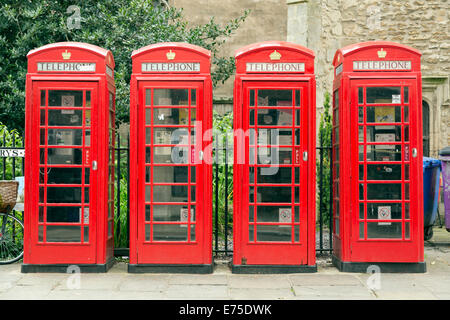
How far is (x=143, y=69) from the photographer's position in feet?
20.7

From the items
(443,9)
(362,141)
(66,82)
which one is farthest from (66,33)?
(443,9)

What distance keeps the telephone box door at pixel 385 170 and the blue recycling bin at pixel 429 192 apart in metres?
2.41

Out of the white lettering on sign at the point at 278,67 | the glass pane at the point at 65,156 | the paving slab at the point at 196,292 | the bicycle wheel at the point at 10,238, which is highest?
the white lettering on sign at the point at 278,67

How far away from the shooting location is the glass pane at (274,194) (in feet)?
21.0

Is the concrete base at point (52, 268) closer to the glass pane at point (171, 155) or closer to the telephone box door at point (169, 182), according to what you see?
the telephone box door at point (169, 182)

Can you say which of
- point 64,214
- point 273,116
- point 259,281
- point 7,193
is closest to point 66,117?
point 64,214

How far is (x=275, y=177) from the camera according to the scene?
6398 mm

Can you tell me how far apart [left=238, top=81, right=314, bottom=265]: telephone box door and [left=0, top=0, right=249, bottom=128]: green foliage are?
5.19m

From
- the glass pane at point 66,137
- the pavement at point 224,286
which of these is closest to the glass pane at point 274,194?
the pavement at point 224,286

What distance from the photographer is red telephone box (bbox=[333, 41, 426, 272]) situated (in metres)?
6.41

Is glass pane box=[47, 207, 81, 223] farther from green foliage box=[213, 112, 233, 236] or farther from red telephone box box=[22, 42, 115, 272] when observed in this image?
green foliage box=[213, 112, 233, 236]

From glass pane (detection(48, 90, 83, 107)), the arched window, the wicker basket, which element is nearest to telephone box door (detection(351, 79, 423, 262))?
glass pane (detection(48, 90, 83, 107))

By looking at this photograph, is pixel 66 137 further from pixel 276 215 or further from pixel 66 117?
pixel 276 215

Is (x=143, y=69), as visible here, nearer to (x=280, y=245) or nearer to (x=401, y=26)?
(x=280, y=245)
